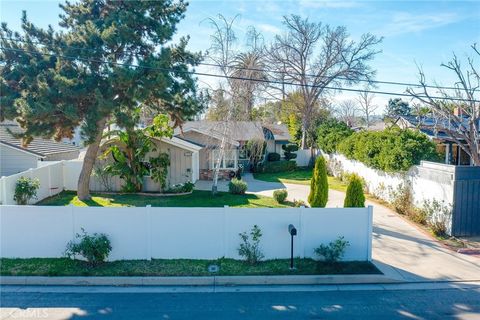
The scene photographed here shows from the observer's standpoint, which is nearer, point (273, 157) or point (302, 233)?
point (302, 233)

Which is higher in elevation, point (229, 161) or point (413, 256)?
point (229, 161)

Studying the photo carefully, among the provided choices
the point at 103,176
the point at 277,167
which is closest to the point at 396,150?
the point at 103,176

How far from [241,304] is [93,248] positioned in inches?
137

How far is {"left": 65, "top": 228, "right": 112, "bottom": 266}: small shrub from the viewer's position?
24.0ft

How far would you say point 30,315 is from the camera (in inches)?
223

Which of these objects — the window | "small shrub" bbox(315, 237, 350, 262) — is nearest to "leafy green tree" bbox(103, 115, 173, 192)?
the window

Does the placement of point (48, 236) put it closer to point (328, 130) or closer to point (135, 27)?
point (135, 27)

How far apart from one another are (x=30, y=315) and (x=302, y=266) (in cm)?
530

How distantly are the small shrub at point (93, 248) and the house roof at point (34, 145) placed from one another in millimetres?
8795

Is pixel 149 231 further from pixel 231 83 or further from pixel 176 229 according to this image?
pixel 231 83

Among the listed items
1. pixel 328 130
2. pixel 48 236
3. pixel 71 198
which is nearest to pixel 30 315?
pixel 48 236

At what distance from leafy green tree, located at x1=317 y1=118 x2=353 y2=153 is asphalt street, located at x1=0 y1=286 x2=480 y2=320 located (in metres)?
18.1

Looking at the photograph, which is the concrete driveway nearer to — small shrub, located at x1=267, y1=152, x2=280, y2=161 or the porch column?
the porch column

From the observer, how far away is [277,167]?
90.8ft
